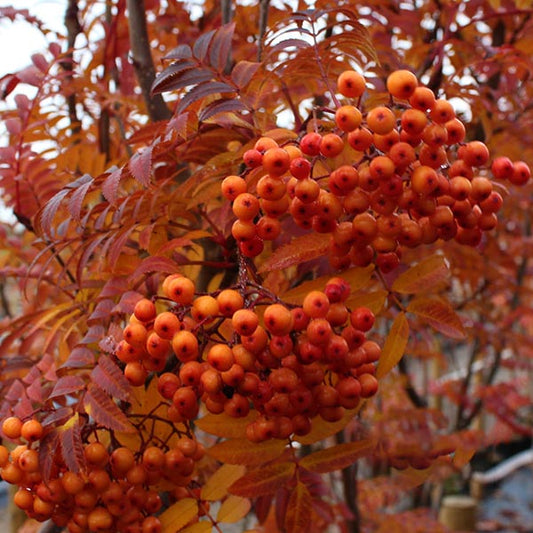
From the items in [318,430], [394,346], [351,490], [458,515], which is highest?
[394,346]

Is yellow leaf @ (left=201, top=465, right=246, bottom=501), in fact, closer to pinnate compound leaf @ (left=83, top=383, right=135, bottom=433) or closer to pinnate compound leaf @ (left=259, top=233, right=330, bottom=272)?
pinnate compound leaf @ (left=83, top=383, right=135, bottom=433)

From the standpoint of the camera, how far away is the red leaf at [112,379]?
29.0 inches

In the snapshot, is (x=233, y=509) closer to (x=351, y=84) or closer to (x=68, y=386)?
(x=68, y=386)

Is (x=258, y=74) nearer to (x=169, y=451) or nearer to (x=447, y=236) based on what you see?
(x=447, y=236)

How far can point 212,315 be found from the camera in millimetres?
696

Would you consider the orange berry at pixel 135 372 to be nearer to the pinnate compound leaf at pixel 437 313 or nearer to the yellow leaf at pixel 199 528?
the yellow leaf at pixel 199 528

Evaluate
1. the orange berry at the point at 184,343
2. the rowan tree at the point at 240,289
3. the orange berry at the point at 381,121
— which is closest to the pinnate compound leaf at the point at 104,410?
the rowan tree at the point at 240,289

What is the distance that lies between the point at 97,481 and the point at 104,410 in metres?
0.09

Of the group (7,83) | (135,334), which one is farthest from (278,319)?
(7,83)

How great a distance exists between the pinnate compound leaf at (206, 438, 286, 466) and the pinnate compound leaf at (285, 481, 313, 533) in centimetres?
5

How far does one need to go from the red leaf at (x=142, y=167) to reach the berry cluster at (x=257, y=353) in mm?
116

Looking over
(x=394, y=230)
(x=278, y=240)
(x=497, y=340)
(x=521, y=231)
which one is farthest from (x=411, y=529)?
(x=394, y=230)

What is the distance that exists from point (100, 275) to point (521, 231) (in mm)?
2579

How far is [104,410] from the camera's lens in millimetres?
743
